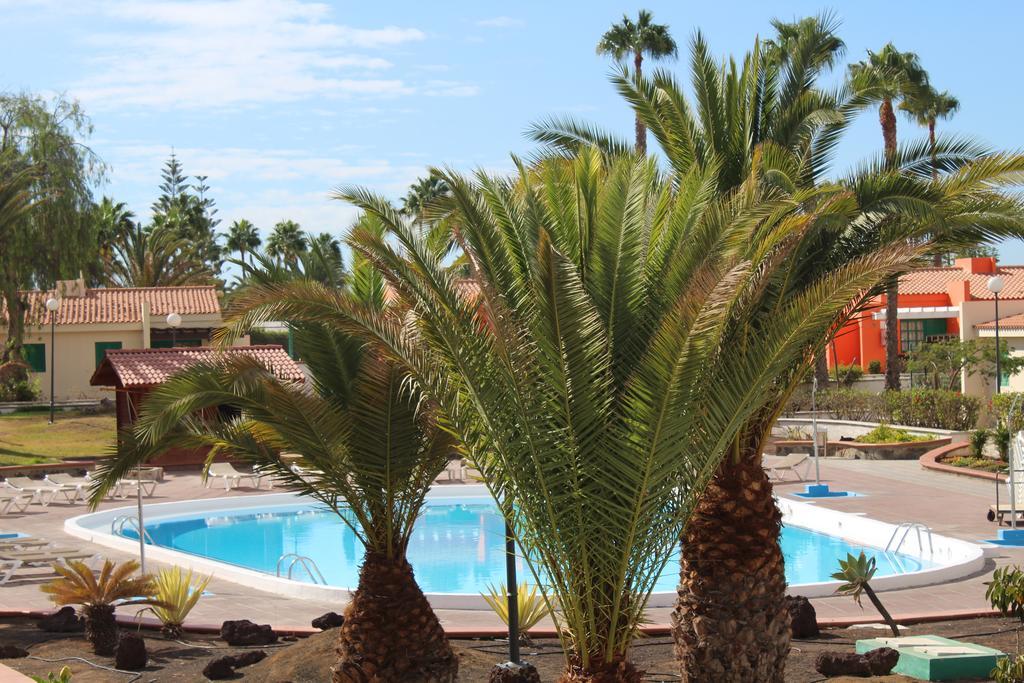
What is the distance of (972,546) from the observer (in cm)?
1483

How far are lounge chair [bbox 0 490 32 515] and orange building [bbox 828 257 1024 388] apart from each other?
31.1 metres

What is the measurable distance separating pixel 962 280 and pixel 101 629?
40837mm

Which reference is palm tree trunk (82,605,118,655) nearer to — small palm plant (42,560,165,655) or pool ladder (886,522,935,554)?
small palm plant (42,560,165,655)

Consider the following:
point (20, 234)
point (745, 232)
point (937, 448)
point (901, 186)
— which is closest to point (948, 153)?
point (901, 186)

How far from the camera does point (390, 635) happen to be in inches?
331

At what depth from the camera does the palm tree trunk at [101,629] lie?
10773 millimetres

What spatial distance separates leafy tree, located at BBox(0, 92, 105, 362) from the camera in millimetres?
32750

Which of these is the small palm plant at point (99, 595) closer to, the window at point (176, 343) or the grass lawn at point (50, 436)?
A: the grass lawn at point (50, 436)

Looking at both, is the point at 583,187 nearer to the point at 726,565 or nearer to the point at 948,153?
the point at 726,565

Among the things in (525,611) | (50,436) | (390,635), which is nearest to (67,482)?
(50,436)

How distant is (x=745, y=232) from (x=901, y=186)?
2.21m

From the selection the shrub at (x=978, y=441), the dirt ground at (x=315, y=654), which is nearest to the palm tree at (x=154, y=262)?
the shrub at (x=978, y=441)

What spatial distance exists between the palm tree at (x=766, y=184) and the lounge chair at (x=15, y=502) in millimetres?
15681

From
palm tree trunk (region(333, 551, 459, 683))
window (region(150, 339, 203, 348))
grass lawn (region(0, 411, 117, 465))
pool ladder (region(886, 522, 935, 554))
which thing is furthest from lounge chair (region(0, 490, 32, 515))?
Answer: window (region(150, 339, 203, 348))
